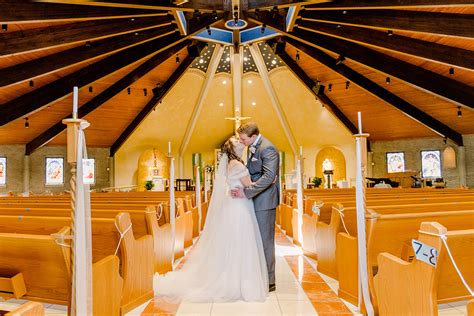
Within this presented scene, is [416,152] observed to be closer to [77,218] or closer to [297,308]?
[297,308]

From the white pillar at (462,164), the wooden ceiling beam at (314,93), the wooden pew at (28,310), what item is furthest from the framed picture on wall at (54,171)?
the white pillar at (462,164)

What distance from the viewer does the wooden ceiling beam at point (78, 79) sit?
354 inches

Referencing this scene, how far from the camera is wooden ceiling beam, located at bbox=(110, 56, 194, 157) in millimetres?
11837

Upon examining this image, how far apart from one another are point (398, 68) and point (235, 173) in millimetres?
7358

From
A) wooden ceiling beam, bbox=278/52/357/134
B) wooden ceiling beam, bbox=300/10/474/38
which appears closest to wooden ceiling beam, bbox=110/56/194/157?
wooden ceiling beam, bbox=278/52/357/134

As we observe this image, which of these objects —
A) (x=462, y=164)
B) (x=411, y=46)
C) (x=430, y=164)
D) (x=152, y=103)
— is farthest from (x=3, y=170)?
(x=462, y=164)

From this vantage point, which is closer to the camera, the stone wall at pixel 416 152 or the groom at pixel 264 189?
the groom at pixel 264 189

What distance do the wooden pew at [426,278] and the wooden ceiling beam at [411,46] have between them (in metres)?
6.17

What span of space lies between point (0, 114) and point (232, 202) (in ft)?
28.5

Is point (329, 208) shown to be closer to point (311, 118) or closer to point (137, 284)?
point (137, 284)

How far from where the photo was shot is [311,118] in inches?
591

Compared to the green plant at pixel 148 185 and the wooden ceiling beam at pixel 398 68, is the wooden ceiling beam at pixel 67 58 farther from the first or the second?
the green plant at pixel 148 185

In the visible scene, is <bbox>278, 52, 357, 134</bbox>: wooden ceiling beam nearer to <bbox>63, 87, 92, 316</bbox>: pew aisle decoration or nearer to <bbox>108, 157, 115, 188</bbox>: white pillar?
<bbox>108, 157, 115, 188</bbox>: white pillar

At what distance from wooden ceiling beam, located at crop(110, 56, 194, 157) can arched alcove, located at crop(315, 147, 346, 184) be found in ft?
25.3
